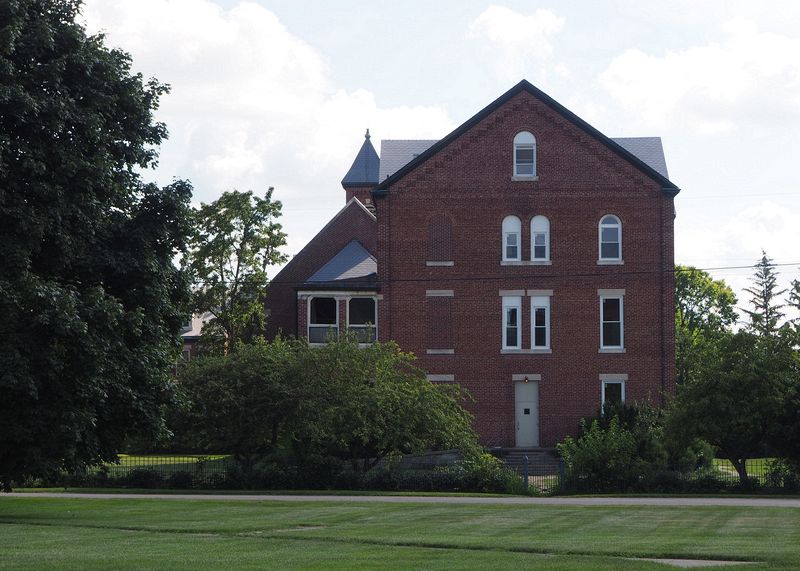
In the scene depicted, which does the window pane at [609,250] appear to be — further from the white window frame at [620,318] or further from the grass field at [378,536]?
the grass field at [378,536]

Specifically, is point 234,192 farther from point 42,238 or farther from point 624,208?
point 42,238

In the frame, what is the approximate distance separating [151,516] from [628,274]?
25.7 metres

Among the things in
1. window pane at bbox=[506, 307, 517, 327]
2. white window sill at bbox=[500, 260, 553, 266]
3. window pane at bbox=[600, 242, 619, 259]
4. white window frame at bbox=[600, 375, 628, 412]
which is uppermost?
window pane at bbox=[600, 242, 619, 259]

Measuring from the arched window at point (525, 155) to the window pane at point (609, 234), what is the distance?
11.4ft

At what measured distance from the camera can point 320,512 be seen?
24.9m

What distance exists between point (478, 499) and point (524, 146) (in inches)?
718

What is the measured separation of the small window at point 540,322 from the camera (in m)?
45.1

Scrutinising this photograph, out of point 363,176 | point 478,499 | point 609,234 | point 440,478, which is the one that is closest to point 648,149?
point 609,234

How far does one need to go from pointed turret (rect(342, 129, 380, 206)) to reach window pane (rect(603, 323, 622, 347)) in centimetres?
3172

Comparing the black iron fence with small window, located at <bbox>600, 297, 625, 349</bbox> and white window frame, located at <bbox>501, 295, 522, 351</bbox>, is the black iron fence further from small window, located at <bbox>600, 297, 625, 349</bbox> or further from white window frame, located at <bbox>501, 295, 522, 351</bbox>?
small window, located at <bbox>600, 297, 625, 349</bbox>

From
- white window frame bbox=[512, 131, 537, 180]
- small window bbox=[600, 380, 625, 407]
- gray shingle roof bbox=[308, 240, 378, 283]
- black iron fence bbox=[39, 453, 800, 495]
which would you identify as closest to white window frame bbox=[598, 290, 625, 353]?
small window bbox=[600, 380, 625, 407]

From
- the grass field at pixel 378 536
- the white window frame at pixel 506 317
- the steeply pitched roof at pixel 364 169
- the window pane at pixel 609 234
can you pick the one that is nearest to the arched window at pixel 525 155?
the window pane at pixel 609 234

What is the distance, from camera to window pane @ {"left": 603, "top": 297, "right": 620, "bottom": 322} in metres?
45.1

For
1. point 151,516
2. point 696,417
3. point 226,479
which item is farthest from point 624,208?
point 151,516
